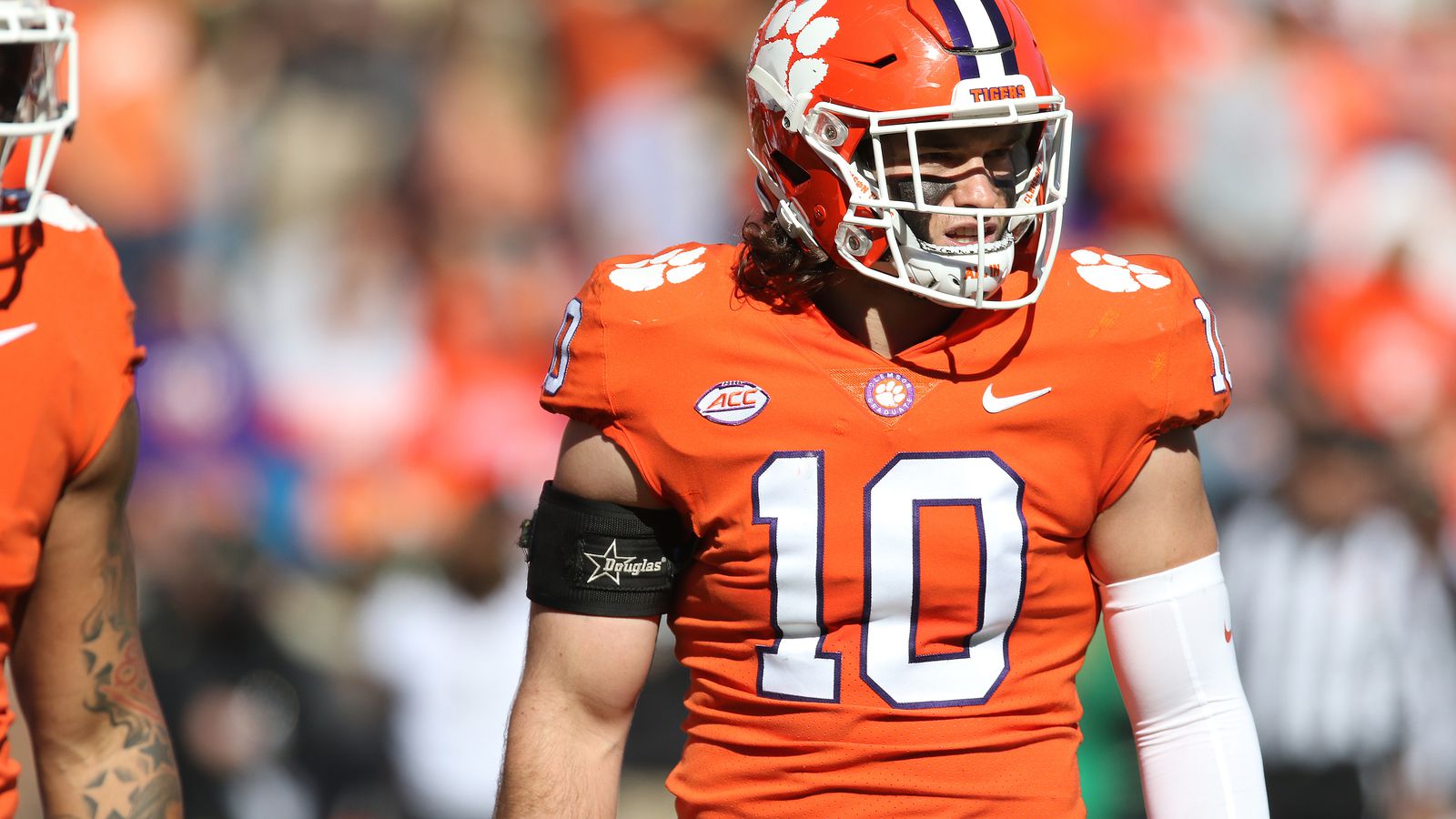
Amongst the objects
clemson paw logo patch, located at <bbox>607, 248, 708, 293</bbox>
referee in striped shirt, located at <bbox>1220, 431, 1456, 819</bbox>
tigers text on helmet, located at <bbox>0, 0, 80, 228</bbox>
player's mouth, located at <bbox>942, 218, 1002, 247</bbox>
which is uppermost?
tigers text on helmet, located at <bbox>0, 0, 80, 228</bbox>

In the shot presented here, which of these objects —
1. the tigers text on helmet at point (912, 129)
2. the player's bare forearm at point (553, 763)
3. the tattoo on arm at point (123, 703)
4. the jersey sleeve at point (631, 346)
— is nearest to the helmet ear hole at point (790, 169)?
the tigers text on helmet at point (912, 129)

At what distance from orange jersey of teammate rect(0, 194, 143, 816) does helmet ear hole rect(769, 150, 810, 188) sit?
2.80 ft

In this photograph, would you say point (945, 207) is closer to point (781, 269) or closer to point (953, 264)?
point (953, 264)

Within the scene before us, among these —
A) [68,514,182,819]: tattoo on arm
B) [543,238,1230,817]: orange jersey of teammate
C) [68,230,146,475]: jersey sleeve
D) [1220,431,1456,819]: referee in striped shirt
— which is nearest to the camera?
[543,238,1230,817]: orange jersey of teammate

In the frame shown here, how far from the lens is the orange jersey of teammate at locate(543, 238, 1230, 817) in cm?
195

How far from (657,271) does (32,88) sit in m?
0.79

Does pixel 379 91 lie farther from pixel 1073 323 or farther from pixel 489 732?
pixel 1073 323

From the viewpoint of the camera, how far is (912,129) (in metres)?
1.95

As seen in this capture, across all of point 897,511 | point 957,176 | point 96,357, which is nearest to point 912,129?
point 957,176

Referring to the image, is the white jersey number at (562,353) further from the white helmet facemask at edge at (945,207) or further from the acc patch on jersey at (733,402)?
the white helmet facemask at edge at (945,207)

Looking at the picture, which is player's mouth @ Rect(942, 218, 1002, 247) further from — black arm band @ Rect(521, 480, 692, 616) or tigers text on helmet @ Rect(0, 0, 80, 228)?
tigers text on helmet @ Rect(0, 0, 80, 228)

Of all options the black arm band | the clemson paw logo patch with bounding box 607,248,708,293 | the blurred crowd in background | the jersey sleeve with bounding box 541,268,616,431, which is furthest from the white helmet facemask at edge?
the blurred crowd in background

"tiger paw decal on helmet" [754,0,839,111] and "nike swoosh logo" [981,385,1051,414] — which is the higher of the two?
"tiger paw decal on helmet" [754,0,839,111]

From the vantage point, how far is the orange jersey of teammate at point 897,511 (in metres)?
1.95
